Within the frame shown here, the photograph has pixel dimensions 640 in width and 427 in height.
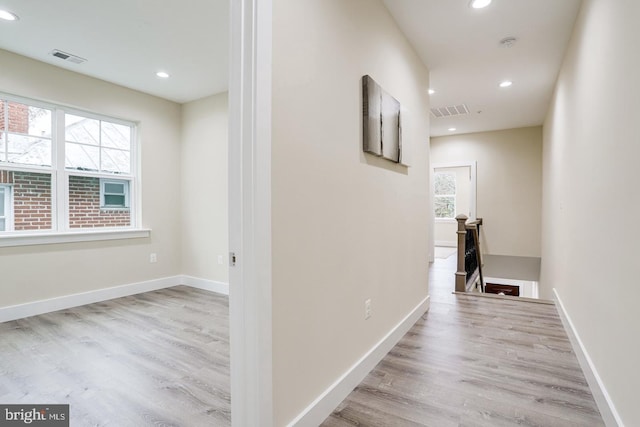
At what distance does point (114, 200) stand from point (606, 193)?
480 centimetres

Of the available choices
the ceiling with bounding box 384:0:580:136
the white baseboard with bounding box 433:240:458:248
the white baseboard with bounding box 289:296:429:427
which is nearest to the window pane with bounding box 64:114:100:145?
the ceiling with bounding box 384:0:580:136

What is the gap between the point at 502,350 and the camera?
252 centimetres

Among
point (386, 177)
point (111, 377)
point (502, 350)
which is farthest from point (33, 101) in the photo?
point (502, 350)

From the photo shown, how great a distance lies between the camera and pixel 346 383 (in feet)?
6.25

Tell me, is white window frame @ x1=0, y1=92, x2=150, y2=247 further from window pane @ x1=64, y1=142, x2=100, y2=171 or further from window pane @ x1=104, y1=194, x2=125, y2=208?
window pane @ x1=104, y1=194, x2=125, y2=208

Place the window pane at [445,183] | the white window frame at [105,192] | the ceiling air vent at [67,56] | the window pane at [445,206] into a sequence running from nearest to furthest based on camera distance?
→ the ceiling air vent at [67,56] → the white window frame at [105,192] → the window pane at [445,206] → the window pane at [445,183]

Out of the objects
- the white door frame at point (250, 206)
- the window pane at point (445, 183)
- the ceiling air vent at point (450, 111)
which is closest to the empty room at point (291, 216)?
the white door frame at point (250, 206)

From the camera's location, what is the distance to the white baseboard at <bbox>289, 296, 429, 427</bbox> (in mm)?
1596

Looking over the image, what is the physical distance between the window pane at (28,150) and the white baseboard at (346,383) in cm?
377

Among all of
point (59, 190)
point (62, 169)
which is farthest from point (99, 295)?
point (62, 169)

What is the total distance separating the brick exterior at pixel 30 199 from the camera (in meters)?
3.31

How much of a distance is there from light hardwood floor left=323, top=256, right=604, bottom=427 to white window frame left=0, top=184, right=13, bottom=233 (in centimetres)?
367

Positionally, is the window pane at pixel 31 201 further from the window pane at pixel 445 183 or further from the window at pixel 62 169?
the window pane at pixel 445 183

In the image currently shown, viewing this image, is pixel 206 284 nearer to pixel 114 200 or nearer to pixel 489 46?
pixel 114 200
